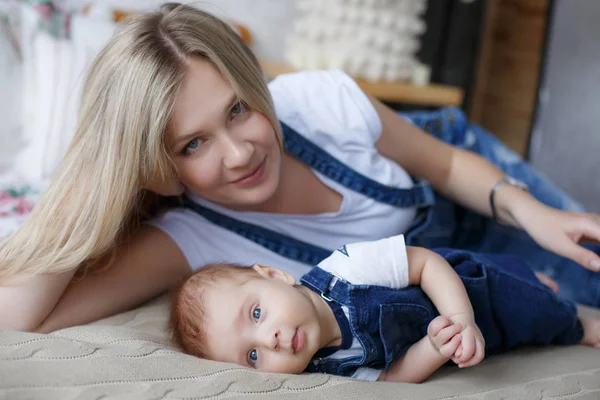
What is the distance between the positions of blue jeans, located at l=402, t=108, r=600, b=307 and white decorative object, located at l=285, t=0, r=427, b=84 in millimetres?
678

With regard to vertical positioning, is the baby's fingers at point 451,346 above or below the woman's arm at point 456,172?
below

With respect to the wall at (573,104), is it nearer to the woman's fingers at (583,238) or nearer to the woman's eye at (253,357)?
the woman's fingers at (583,238)

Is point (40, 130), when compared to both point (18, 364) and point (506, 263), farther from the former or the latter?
point (506, 263)

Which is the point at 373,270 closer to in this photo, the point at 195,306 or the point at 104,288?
the point at 195,306

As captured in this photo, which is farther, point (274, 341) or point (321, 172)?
point (321, 172)

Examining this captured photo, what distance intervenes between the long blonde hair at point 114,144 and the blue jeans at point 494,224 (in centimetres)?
76

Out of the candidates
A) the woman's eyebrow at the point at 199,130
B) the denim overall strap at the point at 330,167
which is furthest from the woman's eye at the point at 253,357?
the denim overall strap at the point at 330,167

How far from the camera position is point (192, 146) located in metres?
1.18

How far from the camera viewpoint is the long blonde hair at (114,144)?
3.67ft

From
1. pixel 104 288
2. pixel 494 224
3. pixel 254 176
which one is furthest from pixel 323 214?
pixel 494 224

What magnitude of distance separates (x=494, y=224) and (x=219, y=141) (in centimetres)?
92

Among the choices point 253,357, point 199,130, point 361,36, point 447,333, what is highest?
point 361,36

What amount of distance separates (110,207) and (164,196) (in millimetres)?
276

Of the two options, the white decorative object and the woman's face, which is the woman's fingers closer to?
the woman's face
